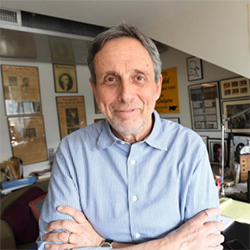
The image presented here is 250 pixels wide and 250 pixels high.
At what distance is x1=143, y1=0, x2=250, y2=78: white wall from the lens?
1.66 metres

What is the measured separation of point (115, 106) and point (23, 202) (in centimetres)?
183

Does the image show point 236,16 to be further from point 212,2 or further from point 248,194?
point 248,194

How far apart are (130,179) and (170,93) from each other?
7.27 ft

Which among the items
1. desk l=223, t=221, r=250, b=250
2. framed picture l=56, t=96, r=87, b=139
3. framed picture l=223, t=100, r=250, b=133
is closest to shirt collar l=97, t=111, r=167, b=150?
desk l=223, t=221, r=250, b=250

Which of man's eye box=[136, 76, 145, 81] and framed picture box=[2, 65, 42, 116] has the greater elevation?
framed picture box=[2, 65, 42, 116]

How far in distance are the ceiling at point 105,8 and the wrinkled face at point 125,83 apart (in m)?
0.95

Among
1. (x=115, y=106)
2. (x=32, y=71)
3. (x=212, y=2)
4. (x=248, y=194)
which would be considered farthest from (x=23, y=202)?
(x=212, y=2)

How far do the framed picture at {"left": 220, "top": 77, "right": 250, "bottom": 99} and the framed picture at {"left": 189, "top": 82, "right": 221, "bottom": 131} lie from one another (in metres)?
0.08

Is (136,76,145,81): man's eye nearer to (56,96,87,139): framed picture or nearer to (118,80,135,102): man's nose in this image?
(118,80,135,102): man's nose

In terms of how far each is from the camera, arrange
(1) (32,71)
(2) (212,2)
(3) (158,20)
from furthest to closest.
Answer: (1) (32,71), (3) (158,20), (2) (212,2)

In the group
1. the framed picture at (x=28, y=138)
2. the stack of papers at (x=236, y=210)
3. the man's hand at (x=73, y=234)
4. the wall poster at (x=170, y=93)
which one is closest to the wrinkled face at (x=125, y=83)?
the man's hand at (x=73, y=234)

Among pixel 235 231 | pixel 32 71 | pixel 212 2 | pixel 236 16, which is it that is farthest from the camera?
pixel 32 71

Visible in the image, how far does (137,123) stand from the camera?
3.03ft

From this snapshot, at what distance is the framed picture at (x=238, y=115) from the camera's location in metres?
2.26
